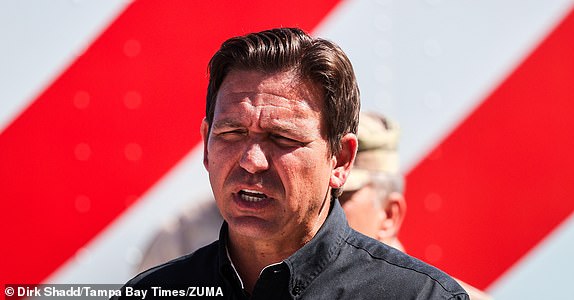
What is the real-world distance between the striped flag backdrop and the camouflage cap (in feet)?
0.11

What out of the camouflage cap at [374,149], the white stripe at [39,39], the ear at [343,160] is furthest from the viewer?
the camouflage cap at [374,149]

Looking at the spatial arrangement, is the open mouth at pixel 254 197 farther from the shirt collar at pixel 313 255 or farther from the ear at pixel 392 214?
the ear at pixel 392 214

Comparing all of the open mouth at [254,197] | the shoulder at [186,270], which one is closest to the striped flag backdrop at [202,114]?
the shoulder at [186,270]

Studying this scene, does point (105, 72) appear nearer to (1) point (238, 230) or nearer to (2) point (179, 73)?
(2) point (179, 73)

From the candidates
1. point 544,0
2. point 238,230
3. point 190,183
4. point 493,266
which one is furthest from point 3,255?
point 544,0

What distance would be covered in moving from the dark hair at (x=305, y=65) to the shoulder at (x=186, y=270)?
0.77 ft

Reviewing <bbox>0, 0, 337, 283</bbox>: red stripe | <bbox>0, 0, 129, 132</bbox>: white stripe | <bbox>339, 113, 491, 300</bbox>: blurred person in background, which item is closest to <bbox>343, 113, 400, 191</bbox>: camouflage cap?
<bbox>339, 113, 491, 300</bbox>: blurred person in background

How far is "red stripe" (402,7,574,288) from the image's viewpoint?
6.96 ft

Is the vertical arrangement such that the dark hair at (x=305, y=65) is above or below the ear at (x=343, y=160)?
above

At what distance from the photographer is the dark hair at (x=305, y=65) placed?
131cm

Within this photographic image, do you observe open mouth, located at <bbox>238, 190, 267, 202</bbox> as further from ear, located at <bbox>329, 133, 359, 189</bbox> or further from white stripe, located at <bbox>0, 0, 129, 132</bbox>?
white stripe, located at <bbox>0, 0, 129, 132</bbox>

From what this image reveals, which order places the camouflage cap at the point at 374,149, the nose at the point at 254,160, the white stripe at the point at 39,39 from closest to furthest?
the nose at the point at 254,160, the white stripe at the point at 39,39, the camouflage cap at the point at 374,149

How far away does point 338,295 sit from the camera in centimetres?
127

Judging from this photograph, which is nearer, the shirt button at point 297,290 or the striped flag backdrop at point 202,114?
the shirt button at point 297,290
